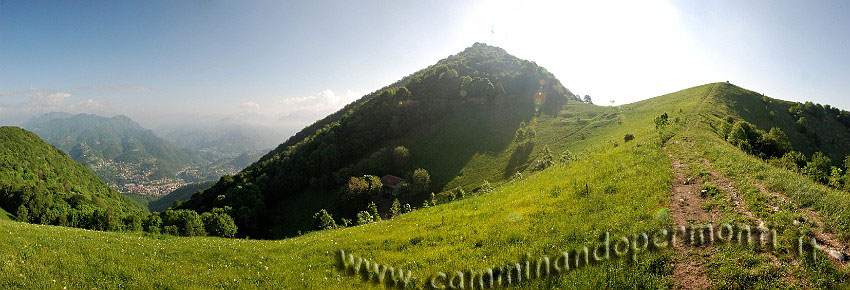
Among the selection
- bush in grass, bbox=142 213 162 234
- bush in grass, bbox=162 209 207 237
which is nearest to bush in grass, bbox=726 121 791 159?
bush in grass, bbox=162 209 207 237

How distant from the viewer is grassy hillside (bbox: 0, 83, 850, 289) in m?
10.1

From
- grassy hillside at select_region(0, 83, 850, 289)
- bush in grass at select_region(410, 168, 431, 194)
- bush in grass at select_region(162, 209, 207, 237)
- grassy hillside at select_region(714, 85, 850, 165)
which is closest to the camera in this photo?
grassy hillside at select_region(0, 83, 850, 289)

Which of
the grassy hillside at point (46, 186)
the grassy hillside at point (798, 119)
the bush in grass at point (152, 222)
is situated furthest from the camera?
the grassy hillside at point (46, 186)

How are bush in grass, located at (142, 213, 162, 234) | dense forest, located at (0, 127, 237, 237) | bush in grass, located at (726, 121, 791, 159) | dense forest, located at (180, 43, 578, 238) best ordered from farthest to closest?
dense forest, located at (180, 43, 578, 238), bush in grass, located at (142, 213, 162, 234), dense forest, located at (0, 127, 237, 237), bush in grass, located at (726, 121, 791, 159)

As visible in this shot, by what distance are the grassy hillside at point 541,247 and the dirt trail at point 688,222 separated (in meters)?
0.05

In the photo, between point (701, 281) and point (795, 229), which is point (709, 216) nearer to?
point (795, 229)

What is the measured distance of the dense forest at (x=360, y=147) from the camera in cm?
11244

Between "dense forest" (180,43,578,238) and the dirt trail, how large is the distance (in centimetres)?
7481

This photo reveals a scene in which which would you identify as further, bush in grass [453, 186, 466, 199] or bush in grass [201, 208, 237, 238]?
bush in grass [201, 208, 237, 238]

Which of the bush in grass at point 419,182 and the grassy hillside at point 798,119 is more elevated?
the grassy hillside at point 798,119

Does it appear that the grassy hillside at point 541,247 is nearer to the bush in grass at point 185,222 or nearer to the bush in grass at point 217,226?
the bush in grass at point 185,222

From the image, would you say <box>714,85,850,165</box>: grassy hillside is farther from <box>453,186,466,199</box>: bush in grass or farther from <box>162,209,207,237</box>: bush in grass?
<box>162,209,207,237</box>: bush in grass

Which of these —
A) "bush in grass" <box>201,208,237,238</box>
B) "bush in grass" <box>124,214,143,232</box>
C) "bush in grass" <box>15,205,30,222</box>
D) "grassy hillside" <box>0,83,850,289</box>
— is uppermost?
"grassy hillside" <box>0,83,850,289</box>

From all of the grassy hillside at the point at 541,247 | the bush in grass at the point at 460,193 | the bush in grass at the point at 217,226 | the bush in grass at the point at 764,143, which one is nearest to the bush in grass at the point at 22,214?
the bush in grass at the point at 217,226
